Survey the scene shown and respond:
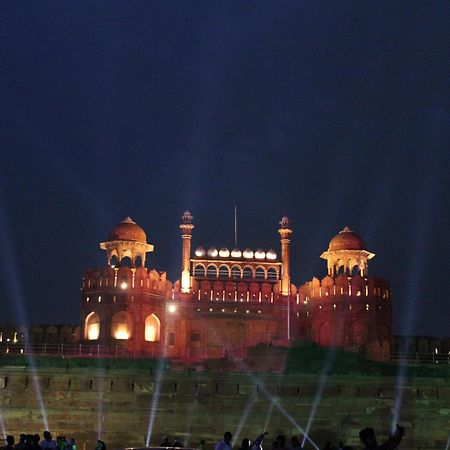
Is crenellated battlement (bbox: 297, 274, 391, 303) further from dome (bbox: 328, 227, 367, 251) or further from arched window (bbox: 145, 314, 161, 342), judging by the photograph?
arched window (bbox: 145, 314, 161, 342)

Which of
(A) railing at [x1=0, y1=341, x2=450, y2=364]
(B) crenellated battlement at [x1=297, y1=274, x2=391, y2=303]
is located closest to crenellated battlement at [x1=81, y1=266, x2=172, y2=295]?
(A) railing at [x1=0, y1=341, x2=450, y2=364]

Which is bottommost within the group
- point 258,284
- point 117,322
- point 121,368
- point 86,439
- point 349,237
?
point 86,439

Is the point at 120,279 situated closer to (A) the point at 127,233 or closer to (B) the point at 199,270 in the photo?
(A) the point at 127,233

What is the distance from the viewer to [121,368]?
2984 centimetres

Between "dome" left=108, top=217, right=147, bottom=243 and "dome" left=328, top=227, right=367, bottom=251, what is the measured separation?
11.9 m

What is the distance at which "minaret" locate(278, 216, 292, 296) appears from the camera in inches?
1771

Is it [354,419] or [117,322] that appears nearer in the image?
[354,419]

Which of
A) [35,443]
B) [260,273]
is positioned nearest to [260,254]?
[260,273]

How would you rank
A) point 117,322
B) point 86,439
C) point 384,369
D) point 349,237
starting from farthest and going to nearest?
point 349,237
point 117,322
point 384,369
point 86,439

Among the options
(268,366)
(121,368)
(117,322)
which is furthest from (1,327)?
(268,366)

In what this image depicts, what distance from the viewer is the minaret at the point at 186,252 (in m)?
44.5

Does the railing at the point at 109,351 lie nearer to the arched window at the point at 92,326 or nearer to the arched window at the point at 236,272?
the arched window at the point at 92,326

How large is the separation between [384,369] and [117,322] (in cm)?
1628

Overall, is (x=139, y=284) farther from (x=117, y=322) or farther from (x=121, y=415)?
(x=121, y=415)
